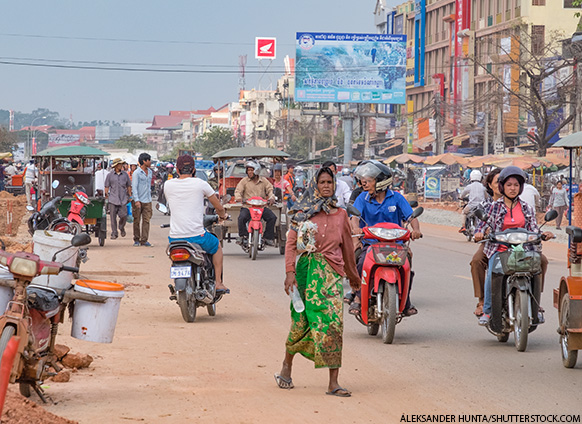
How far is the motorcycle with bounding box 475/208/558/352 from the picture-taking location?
872 cm

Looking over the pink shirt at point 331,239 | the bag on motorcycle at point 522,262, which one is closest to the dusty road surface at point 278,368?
the bag on motorcycle at point 522,262

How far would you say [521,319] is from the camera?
8719 mm

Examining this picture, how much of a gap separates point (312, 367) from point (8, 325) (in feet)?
10.5

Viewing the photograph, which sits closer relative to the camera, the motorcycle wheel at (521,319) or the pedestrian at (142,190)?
the motorcycle wheel at (521,319)

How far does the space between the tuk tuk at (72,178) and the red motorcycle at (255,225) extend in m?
3.86

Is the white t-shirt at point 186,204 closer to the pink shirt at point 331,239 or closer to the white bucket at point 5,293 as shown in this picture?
the pink shirt at point 331,239

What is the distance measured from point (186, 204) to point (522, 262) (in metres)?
3.64

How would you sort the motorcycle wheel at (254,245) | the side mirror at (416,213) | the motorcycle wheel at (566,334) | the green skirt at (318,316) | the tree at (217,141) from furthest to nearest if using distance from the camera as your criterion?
the tree at (217,141), the motorcycle wheel at (254,245), the side mirror at (416,213), the motorcycle wheel at (566,334), the green skirt at (318,316)

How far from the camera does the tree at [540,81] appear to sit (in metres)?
42.3

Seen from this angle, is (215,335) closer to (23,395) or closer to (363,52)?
(23,395)

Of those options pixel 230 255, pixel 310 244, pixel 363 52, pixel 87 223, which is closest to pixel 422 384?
pixel 310 244

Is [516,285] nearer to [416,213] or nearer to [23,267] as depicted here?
[416,213]

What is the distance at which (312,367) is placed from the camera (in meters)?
8.30

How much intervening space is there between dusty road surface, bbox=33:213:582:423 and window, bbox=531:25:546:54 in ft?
126
